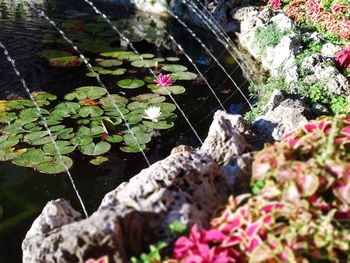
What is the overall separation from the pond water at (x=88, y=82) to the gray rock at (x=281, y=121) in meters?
1.43

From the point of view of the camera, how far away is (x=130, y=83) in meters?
6.62

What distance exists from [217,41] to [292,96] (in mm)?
4105

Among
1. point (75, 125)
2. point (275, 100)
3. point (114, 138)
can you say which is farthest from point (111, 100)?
point (275, 100)

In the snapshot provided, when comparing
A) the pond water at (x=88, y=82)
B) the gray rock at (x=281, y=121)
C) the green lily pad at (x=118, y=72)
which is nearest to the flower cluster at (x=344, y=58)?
the pond water at (x=88, y=82)

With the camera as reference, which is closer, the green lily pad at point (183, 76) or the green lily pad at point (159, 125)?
the green lily pad at point (159, 125)

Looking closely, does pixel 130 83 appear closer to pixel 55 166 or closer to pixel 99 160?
pixel 99 160

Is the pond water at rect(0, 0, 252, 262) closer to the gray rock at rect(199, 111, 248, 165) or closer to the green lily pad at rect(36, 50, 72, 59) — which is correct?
the green lily pad at rect(36, 50, 72, 59)

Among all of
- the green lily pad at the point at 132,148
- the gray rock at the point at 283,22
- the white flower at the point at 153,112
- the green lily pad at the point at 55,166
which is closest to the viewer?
the green lily pad at the point at 55,166

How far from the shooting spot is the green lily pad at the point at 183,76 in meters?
6.89

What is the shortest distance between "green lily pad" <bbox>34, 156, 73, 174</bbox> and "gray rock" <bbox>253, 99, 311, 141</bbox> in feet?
6.48

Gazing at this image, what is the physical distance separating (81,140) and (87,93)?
4.17 feet

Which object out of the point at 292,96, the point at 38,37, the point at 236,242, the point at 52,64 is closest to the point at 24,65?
the point at 52,64

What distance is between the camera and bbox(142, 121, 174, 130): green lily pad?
5.51 meters

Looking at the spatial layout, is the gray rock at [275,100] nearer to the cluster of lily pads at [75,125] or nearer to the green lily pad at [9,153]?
the cluster of lily pads at [75,125]
